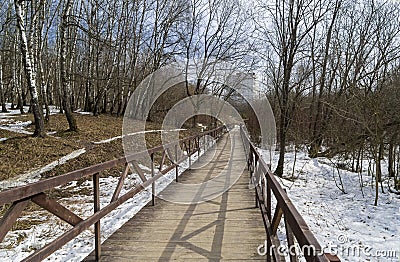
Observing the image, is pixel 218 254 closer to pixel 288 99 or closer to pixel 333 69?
pixel 288 99

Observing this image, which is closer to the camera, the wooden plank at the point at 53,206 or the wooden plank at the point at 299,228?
the wooden plank at the point at 299,228

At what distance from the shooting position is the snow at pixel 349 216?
4.73 m

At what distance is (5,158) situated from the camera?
739 cm

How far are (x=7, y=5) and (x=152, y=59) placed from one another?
996 centimetres

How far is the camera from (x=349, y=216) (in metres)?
6.61

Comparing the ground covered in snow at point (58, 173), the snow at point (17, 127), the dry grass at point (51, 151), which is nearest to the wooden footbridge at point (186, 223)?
the ground covered in snow at point (58, 173)

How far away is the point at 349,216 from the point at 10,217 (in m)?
6.74

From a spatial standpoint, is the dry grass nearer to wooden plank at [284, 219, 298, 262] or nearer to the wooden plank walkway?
the wooden plank walkway

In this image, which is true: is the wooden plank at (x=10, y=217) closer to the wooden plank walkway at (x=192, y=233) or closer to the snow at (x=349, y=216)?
the wooden plank walkway at (x=192, y=233)

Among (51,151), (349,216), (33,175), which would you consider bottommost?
(349,216)

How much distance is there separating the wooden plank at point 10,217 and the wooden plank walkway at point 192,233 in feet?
4.67

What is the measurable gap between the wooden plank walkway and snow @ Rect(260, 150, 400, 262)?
986mm

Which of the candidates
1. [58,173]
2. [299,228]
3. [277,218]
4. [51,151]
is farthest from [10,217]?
[51,151]

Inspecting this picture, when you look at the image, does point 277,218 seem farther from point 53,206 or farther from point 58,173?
point 58,173
